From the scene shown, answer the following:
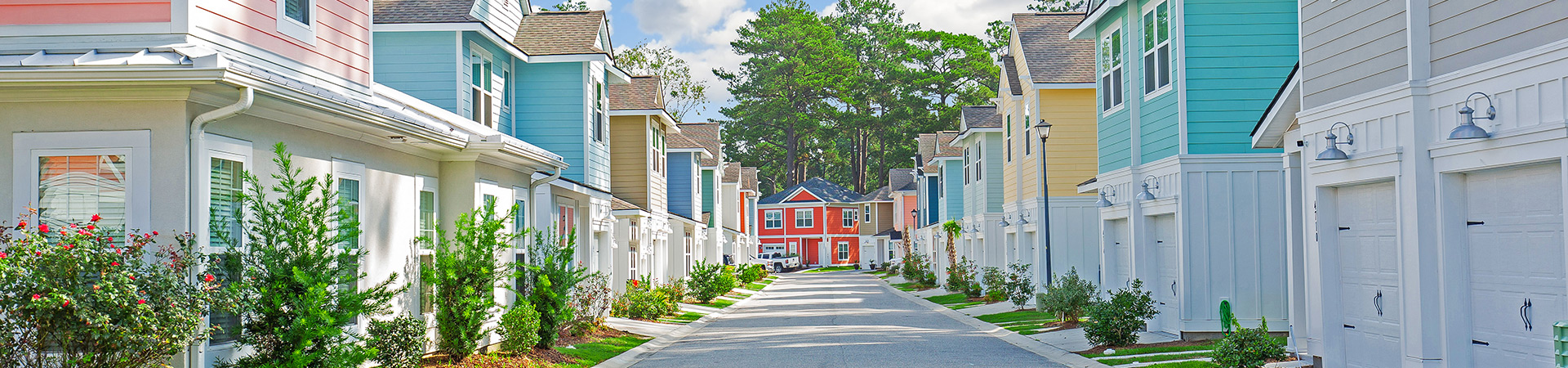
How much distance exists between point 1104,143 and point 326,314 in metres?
15.6

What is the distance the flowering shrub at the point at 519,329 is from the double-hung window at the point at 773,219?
70740mm

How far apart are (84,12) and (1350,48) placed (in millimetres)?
10776

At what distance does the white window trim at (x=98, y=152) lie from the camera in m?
8.29

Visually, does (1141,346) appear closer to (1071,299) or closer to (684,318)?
(1071,299)

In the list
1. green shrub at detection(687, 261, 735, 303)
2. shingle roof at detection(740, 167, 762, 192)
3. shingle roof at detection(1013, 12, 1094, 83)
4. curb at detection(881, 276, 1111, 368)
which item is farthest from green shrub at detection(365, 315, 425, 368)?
shingle roof at detection(740, 167, 762, 192)

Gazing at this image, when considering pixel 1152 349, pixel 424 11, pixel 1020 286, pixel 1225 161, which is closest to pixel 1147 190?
pixel 1225 161

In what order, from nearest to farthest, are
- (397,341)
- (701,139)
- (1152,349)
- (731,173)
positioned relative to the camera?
(397,341) < (1152,349) < (701,139) < (731,173)

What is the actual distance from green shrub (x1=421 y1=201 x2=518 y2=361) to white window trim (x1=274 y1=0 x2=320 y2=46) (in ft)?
8.40

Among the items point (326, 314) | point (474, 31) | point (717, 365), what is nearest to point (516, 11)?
point (474, 31)

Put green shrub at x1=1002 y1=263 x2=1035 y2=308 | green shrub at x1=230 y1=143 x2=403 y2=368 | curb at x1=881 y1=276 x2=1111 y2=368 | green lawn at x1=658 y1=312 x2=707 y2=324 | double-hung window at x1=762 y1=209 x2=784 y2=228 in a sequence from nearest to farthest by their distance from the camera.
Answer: green shrub at x1=230 y1=143 x2=403 y2=368
curb at x1=881 y1=276 x2=1111 y2=368
green lawn at x1=658 y1=312 x2=707 y2=324
green shrub at x1=1002 y1=263 x2=1035 y2=308
double-hung window at x1=762 y1=209 x2=784 y2=228

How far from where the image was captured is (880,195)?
82.5m

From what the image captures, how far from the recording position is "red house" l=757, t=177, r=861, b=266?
8388 cm

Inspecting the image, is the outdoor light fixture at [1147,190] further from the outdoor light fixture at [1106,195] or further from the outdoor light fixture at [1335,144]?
the outdoor light fixture at [1335,144]

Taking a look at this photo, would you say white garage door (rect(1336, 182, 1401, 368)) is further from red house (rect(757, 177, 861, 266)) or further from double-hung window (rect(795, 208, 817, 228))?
double-hung window (rect(795, 208, 817, 228))
